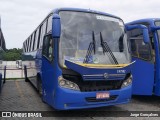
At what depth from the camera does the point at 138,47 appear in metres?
9.83

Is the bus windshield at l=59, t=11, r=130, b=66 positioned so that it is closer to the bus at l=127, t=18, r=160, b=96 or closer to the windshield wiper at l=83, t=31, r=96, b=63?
the windshield wiper at l=83, t=31, r=96, b=63

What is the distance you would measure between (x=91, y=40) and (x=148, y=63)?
9.26ft

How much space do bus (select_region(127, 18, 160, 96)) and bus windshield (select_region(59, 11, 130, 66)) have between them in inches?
63.5

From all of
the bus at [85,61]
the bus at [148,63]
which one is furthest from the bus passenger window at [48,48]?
the bus at [148,63]

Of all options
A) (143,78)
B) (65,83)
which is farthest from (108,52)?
(143,78)

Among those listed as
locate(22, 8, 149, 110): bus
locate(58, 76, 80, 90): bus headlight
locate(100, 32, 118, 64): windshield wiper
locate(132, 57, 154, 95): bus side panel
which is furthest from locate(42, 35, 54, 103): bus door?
locate(132, 57, 154, 95): bus side panel

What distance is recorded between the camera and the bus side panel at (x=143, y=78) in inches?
364

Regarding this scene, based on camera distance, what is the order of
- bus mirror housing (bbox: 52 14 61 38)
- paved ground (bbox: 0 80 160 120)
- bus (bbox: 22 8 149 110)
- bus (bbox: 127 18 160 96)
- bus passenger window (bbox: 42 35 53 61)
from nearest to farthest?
bus mirror housing (bbox: 52 14 61 38) < bus (bbox: 22 8 149 110) < bus passenger window (bbox: 42 35 53 61) < paved ground (bbox: 0 80 160 120) < bus (bbox: 127 18 160 96)

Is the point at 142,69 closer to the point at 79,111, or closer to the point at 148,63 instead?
the point at 148,63

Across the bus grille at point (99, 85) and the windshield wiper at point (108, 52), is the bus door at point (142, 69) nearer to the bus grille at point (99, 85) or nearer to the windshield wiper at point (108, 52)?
the bus grille at point (99, 85)

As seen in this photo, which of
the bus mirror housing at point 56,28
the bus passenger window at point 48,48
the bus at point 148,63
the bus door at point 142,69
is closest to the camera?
the bus mirror housing at point 56,28

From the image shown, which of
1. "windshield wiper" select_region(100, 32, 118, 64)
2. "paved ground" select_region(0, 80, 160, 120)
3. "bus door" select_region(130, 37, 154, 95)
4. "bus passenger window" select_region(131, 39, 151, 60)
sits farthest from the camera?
"bus passenger window" select_region(131, 39, 151, 60)

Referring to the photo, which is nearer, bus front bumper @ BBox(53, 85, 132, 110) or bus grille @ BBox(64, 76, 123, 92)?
bus front bumper @ BBox(53, 85, 132, 110)

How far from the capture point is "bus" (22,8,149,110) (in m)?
6.89
